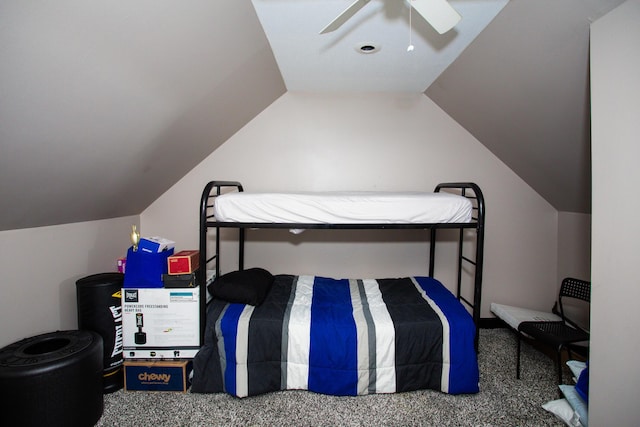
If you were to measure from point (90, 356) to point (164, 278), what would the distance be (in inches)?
22.2

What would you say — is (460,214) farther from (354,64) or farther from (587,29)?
(354,64)

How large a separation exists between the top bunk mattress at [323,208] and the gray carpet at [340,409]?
45.5 inches

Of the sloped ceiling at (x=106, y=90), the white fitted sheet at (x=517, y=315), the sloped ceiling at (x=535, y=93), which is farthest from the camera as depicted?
the white fitted sheet at (x=517, y=315)

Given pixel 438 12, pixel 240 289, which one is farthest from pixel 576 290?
pixel 240 289

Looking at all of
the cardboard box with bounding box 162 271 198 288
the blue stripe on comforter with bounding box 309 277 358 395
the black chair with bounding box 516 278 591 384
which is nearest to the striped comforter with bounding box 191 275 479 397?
the blue stripe on comforter with bounding box 309 277 358 395

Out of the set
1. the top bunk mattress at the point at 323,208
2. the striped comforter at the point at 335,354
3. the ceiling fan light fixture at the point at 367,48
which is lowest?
the striped comforter at the point at 335,354

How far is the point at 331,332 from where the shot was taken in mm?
1946

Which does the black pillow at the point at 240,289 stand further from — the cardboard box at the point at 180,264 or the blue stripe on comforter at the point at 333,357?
the blue stripe on comforter at the point at 333,357

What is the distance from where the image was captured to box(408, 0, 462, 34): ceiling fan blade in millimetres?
1318

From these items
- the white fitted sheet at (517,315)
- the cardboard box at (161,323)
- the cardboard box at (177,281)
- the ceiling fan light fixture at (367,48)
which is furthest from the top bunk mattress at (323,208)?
the white fitted sheet at (517,315)

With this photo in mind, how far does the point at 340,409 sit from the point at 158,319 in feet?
4.34

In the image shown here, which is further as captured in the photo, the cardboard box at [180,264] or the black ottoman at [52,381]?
the cardboard box at [180,264]

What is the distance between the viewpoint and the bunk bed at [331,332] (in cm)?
194

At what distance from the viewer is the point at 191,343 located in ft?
6.68
